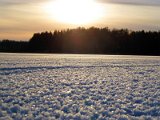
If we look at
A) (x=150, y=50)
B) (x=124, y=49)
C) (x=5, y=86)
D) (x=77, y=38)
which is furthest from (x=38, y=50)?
(x=5, y=86)

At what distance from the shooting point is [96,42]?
5172 inches

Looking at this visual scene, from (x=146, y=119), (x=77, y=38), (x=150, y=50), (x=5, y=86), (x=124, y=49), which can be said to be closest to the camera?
(x=146, y=119)

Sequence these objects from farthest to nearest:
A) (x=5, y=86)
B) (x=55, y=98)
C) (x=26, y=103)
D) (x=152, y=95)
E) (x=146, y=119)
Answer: (x=5, y=86)
(x=152, y=95)
(x=55, y=98)
(x=26, y=103)
(x=146, y=119)

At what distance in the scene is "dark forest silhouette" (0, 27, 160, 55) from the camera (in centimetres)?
11681

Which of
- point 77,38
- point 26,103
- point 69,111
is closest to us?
point 69,111

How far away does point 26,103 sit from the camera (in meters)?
10.9

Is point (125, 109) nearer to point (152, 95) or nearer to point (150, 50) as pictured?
point (152, 95)

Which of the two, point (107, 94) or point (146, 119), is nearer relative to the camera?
point (146, 119)

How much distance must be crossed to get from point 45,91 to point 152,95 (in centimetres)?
445

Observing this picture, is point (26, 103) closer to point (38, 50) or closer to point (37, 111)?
point (37, 111)

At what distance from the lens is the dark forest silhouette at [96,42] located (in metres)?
117

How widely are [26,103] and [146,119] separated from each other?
13.4 feet

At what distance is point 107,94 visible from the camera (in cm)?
1324

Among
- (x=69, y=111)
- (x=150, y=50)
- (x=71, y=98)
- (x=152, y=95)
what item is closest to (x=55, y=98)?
(x=71, y=98)
